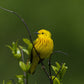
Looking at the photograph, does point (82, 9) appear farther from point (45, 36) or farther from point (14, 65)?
point (45, 36)

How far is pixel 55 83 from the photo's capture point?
1417 millimetres

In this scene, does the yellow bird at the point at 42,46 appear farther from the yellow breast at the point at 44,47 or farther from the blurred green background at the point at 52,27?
the blurred green background at the point at 52,27

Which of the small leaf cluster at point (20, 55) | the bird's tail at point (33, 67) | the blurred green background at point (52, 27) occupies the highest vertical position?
the small leaf cluster at point (20, 55)

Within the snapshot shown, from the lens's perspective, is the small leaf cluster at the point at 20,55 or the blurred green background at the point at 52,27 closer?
the small leaf cluster at the point at 20,55

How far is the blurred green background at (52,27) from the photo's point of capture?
6270 millimetres

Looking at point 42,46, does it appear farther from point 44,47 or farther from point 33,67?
point 33,67

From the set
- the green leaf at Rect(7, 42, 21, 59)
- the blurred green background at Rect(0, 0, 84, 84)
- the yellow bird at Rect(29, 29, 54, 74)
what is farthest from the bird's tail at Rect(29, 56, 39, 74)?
the blurred green background at Rect(0, 0, 84, 84)

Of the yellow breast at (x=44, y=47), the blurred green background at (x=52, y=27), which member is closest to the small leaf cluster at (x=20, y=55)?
the yellow breast at (x=44, y=47)

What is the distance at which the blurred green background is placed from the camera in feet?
20.6

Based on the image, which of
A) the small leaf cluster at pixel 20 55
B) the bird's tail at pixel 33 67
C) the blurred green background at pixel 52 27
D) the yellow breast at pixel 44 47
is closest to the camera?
the small leaf cluster at pixel 20 55

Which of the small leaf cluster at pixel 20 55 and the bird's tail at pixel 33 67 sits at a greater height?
the small leaf cluster at pixel 20 55

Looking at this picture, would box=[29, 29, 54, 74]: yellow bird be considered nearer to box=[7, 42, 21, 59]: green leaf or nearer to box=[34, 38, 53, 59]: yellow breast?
box=[34, 38, 53, 59]: yellow breast

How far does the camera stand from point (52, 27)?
6.35 m

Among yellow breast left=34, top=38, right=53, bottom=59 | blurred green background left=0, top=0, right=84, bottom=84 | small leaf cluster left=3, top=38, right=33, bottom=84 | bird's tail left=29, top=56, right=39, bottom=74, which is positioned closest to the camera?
small leaf cluster left=3, top=38, right=33, bottom=84
